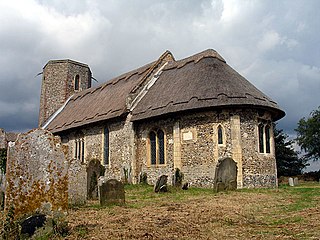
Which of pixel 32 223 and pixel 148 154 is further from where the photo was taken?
pixel 148 154

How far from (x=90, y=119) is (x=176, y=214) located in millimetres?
15213

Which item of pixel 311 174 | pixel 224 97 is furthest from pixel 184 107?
pixel 311 174

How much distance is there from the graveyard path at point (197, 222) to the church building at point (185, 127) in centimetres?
488

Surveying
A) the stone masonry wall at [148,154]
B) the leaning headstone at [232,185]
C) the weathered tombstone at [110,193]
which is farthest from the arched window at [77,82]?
the weathered tombstone at [110,193]

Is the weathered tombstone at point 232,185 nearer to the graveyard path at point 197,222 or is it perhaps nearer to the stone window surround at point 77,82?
the graveyard path at point 197,222

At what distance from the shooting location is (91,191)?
12.3 meters

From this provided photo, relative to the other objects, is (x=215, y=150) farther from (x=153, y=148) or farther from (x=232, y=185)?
(x=153, y=148)

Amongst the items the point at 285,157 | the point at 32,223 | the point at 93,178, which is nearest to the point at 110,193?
the point at 93,178

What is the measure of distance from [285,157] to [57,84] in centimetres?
2357

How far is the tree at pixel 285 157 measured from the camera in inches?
1225

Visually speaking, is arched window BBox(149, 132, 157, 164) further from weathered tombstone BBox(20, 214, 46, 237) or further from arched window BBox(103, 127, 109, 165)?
weathered tombstone BBox(20, 214, 46, 237)

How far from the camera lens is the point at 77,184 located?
1032 cm

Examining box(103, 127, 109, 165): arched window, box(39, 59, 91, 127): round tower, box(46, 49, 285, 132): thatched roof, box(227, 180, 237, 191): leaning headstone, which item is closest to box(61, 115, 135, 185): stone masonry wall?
box(103, 127, 109, 165): arched window

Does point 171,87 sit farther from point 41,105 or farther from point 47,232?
point 41,105
